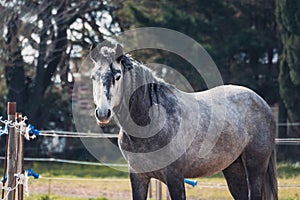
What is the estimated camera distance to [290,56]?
12.4 m

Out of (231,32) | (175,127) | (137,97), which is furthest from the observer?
(231,32)

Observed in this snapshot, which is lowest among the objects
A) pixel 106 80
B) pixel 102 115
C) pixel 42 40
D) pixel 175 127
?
pixel 175 127

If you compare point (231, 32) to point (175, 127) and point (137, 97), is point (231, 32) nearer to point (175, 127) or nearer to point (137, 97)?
point (175, 127)

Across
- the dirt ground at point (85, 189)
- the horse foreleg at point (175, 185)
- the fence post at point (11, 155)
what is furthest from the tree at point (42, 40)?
the horse foreleg at point (175, 185)

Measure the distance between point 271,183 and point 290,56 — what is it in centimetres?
779

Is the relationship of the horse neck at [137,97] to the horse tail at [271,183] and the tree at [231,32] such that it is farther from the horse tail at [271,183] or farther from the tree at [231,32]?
the tree at [231,32]

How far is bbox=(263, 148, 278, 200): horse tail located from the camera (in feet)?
16.8

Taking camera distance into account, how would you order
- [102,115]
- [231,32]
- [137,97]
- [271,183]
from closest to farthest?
[102,115] < [137,97] < [271,183] < [231,32]

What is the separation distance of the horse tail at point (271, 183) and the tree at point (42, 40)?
9.73m

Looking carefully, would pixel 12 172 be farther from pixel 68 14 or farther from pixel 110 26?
pixel 110 26

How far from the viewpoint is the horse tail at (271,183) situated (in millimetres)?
5117

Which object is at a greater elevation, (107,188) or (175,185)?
(175,185)

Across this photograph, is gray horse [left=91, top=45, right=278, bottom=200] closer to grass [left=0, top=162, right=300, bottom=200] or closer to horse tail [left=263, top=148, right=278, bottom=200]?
horse tail [left=263, top=148, right=278, bottom=200]

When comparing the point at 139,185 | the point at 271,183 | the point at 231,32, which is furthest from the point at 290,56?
the point at 139,185
